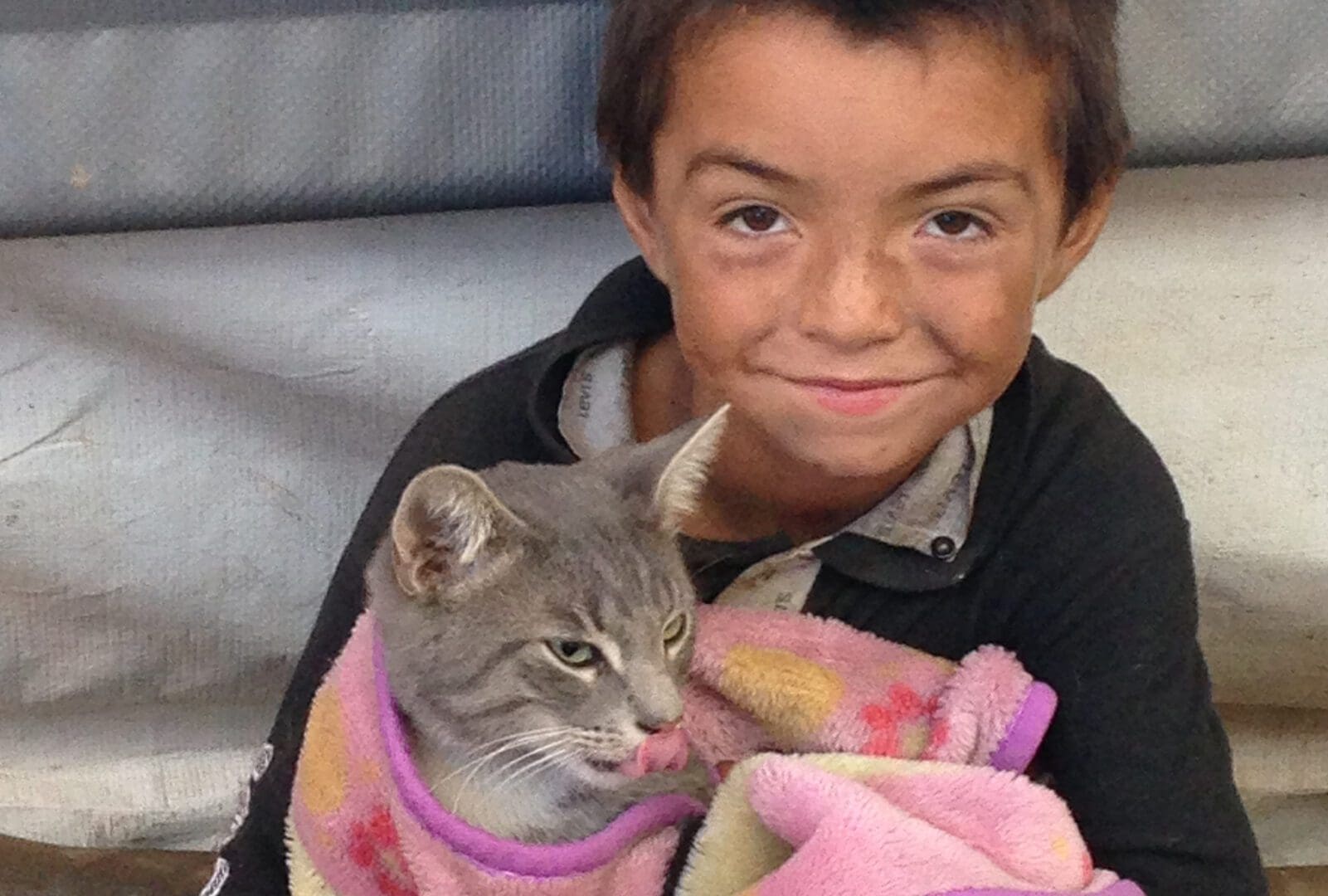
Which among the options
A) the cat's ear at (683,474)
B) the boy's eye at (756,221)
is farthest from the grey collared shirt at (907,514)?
the boy's eye at (756,221)

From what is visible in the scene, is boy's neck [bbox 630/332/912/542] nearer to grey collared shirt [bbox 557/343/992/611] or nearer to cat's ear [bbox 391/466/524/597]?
grey collared shirt [bbox 557/343/992/611]

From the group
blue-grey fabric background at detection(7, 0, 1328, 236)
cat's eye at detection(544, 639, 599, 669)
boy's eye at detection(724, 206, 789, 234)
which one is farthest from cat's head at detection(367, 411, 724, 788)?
blue-grey fabric background at detection(7, 0, 1328, 236)

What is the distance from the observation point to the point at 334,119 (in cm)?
100

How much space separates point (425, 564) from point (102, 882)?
71 centimetres

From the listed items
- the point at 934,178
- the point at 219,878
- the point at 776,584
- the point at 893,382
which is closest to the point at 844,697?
the point at 776,584

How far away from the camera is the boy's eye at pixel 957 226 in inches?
30.7

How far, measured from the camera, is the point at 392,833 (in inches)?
32.0

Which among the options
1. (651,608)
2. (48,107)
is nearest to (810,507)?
(651,608)

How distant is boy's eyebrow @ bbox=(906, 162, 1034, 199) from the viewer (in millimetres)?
744

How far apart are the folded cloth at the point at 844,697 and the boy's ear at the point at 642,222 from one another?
0.22m

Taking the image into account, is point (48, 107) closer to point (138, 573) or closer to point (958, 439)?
point (138, 573)

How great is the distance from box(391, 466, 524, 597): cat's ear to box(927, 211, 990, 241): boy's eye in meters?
0.28

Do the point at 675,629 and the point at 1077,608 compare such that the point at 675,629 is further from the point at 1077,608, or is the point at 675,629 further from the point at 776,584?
the point at 1077,608

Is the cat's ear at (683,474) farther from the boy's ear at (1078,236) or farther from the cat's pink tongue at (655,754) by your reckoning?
the boy's ear at (1078,236)
